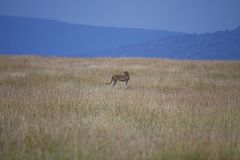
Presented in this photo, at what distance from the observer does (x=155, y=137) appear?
6.26m

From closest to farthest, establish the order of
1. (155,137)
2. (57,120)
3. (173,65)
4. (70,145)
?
(70,145) < (155,137) < (57,120) < (173,65)

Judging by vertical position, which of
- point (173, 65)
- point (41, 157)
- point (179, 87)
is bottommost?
point (41, 157)

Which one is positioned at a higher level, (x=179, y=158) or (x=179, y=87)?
(x=179, y=87)

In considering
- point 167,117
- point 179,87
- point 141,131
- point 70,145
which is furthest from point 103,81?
point 70,145

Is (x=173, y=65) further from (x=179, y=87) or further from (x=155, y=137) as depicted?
(x=155, y=137)

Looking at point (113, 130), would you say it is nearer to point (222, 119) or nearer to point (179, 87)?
point (222, 119)

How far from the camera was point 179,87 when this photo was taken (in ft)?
47.4

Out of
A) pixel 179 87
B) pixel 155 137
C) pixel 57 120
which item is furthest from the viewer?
pixel 179 87

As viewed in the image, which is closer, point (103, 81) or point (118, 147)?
point (118, 147)

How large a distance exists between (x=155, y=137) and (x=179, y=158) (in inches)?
33.8

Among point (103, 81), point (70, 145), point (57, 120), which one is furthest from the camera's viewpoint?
point (103, 81)

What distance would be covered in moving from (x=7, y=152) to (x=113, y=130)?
6.13ft

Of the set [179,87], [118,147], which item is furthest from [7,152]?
[179,87]

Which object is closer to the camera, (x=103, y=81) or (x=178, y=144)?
(x=178, y=144)
